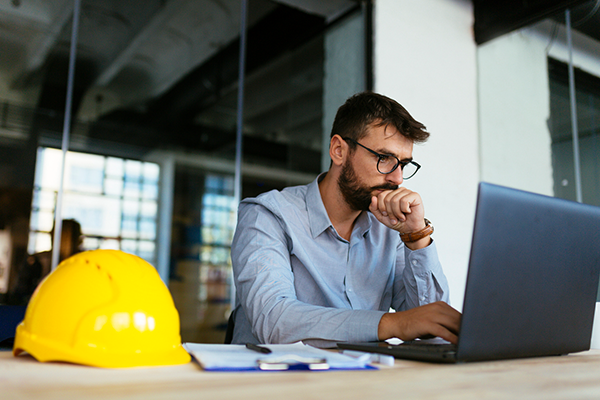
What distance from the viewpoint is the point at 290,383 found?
54cm

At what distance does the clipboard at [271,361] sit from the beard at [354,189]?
0.89 m

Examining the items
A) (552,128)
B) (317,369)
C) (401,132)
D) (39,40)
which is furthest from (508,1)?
(39,40)

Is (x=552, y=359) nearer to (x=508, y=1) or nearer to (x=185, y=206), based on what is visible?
(x=508, y=1)

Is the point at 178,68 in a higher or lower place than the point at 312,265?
higher

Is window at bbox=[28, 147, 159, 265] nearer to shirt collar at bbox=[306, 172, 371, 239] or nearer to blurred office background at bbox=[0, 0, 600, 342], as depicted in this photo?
blurred office background at bbox=[0, 0, 600, 342]

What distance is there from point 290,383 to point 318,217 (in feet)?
3.22

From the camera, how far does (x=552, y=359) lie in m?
0.88

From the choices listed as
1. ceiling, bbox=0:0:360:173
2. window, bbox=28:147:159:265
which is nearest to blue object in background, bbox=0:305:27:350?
ceiling, bbox=0:0:360:173

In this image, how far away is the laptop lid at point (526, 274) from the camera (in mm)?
724

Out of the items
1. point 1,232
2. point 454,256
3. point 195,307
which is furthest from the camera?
point 195,307

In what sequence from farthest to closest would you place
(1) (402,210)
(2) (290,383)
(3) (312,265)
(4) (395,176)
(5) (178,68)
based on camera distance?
(5) (178,68) → (4) (395,176) → (3) (312,265) → (1) (402,210) → (2) (290,383)

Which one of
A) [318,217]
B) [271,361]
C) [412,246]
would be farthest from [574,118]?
[271,361]

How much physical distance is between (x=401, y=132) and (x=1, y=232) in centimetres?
758

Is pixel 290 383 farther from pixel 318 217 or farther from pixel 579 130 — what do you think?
pixel 579 130
